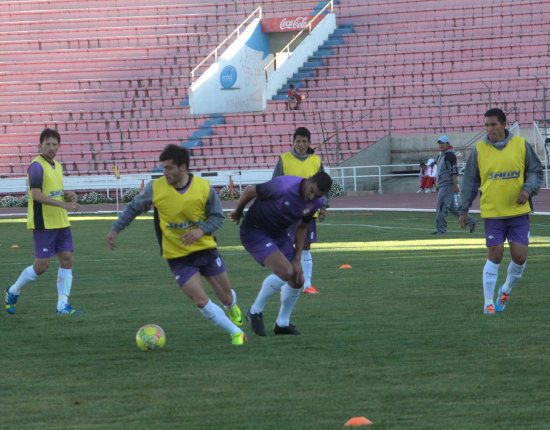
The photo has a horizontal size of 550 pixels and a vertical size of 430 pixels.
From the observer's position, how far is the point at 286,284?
880 centimetres

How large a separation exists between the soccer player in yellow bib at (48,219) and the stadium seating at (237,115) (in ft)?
90.1

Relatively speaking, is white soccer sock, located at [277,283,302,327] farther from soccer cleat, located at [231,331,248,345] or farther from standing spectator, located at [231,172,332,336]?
soccer cleat, located at [231,331,248,345]

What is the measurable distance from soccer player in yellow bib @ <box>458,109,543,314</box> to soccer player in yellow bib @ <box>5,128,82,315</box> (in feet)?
13.6

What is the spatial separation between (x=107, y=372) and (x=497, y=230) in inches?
168

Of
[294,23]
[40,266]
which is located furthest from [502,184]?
[294,23]

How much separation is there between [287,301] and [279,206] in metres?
0.94

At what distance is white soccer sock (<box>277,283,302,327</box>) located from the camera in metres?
8.72

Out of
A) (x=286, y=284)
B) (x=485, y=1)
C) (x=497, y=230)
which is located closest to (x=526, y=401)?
(x=286, y=284)

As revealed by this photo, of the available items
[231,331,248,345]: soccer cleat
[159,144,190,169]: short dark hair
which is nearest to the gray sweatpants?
[231,331,248,345]: soccer cleat

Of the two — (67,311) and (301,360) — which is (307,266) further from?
(301,360)

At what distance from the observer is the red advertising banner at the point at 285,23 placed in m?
45.1

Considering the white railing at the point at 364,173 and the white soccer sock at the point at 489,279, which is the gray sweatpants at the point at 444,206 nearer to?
the white soccer sock at the point at 489,279

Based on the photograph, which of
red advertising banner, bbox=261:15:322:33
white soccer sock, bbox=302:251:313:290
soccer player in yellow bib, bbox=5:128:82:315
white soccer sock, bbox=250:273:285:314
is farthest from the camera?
red advertising banner, bbox=261:15:322:33

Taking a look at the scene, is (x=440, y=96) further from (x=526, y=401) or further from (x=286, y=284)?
(x=526, y=401)
